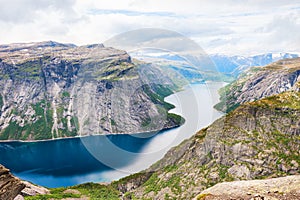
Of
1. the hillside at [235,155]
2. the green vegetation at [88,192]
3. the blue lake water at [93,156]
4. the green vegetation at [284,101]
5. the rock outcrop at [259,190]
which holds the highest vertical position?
the rock outcrop at [259,190]

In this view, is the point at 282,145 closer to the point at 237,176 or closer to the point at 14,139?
the point at 237,176

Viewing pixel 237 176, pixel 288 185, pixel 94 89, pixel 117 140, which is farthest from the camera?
pixel 94 89

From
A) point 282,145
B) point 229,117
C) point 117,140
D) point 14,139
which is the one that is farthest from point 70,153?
point 282,145

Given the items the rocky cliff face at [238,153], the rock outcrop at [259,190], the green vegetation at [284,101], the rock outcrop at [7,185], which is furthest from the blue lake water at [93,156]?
the rock outcrop at [259,190]

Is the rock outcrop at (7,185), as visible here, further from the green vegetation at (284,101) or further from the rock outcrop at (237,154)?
the green vegetation at (284,101)

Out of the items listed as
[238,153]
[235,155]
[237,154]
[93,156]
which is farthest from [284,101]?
[93,156]

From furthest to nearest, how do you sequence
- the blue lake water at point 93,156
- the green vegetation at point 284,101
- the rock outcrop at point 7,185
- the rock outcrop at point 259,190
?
the blue lake water at point 93,156, the green vegetation at point 284,101, the rock outcrop at point 7,185, the rock outcrop at point 259,190

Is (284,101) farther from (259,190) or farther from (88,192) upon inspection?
(259,190)
